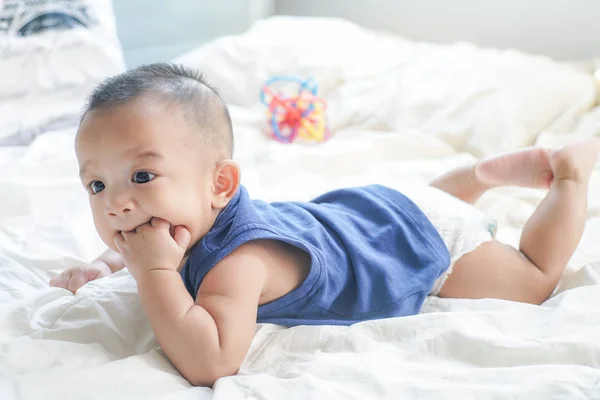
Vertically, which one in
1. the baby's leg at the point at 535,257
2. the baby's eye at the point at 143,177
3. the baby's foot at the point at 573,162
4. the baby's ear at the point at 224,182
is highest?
the baby's eye at the point at 143,177

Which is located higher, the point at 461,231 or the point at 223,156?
the point at 223,156

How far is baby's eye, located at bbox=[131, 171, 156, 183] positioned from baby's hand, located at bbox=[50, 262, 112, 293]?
0.87ft

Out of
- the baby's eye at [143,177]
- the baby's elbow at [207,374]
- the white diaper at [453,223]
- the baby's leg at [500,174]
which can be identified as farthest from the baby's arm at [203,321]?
the baby's leg at [500,174]

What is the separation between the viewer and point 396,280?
1009 millimetres

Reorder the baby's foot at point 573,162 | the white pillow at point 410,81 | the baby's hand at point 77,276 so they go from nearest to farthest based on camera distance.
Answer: the baby's hand at point 77,276
the baby's foot at point 573,162
the white pillow at point 410,81

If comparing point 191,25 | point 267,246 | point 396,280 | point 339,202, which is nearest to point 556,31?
point 191,25

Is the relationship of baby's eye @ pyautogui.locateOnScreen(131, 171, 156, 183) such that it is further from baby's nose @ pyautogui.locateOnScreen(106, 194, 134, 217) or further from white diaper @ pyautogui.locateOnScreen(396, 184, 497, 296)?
white diaper @ pyautogui.locateOnScreen(396, 184, 497, 296)

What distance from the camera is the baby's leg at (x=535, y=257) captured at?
1.10m

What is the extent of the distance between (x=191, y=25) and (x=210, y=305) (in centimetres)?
172

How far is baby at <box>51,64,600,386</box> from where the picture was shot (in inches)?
32.5

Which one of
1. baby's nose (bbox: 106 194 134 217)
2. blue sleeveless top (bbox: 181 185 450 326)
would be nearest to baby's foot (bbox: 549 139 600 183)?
blue sleeveless top (bbox: 181 185 450 326)

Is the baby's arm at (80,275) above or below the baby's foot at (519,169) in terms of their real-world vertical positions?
below

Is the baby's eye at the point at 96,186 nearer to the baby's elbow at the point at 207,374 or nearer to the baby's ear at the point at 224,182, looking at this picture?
the baby's ear at the point at 224,182

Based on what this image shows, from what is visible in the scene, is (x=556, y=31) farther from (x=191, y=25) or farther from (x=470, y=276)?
(x=470, y=276)
